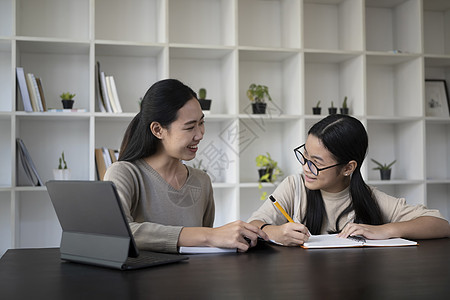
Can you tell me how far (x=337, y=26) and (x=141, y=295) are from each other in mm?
3307

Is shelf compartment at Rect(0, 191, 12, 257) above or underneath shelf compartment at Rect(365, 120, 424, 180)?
underneath

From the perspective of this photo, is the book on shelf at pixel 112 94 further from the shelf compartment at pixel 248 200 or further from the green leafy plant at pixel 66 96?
the shelf compartment at pixel 248 200

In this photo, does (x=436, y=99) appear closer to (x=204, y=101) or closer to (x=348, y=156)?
(x=204, y=101)

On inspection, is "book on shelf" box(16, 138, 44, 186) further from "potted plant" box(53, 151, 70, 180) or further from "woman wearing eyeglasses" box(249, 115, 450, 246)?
"woman wearing eyeglasses" box(249, 115, 450, 246)

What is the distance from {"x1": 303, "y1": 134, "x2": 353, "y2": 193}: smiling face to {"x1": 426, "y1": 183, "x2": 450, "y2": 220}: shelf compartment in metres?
2.31

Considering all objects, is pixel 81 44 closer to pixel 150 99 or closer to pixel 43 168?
pixel 43 168

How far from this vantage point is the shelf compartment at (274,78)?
3.49m

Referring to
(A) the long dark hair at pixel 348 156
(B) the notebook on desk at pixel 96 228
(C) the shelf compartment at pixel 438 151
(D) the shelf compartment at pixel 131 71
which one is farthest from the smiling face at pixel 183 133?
(C) the shelf compartment at pixel 438 151

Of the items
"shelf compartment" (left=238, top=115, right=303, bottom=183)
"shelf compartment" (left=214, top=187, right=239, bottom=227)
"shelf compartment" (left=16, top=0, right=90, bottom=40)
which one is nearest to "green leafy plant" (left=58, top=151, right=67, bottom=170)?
"shelf compartment" (left=16, top=0, right=90, bottom=40)

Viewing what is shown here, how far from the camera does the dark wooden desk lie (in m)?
0.95

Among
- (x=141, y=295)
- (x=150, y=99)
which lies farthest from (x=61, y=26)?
(x=141, y=295)

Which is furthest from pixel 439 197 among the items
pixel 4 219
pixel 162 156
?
pixel 4 219

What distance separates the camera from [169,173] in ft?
6.22

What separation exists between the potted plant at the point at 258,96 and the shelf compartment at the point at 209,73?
172mm
